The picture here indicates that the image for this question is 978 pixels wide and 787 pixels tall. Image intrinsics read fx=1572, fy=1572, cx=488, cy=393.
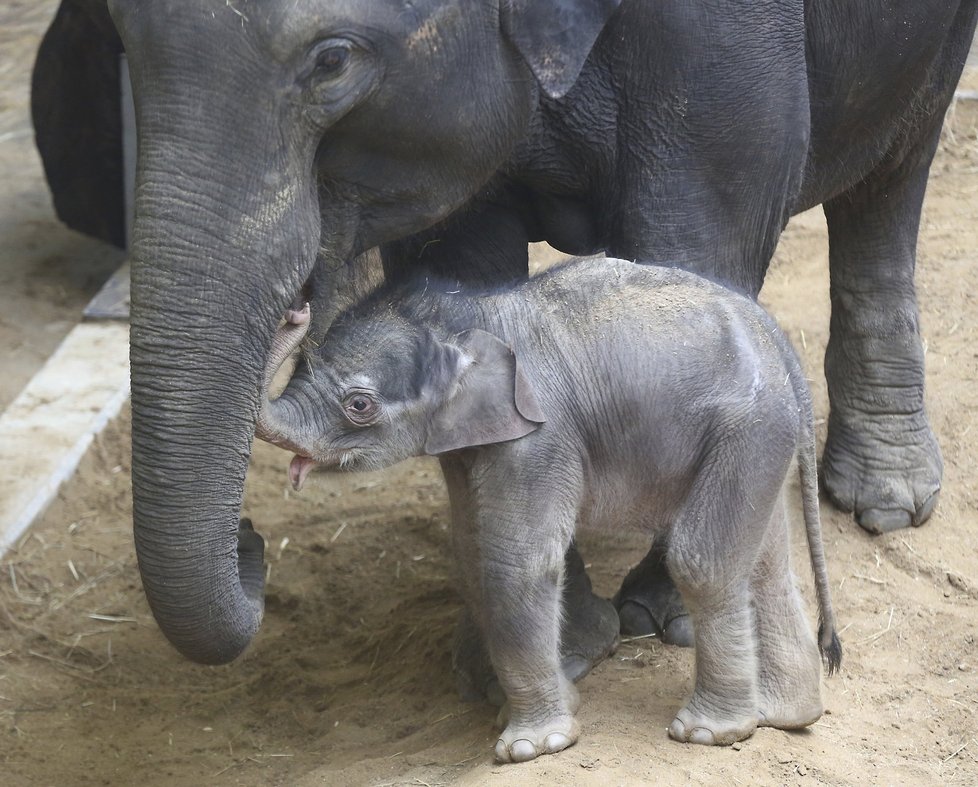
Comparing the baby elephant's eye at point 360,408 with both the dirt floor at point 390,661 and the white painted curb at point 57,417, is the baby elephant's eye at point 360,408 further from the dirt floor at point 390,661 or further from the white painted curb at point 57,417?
the white painted curb at point 57,417

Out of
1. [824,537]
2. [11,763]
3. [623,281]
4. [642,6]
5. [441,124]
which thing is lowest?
[11,763]

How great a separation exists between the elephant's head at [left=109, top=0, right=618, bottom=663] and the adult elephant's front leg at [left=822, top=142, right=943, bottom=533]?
8.23ft

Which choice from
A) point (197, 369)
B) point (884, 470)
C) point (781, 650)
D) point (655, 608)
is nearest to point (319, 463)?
point (197, 369)

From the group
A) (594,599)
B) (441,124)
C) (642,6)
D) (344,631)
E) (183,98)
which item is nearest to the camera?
(183,98)

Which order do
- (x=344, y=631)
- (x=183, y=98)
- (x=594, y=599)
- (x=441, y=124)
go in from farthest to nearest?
(x=344, y=631) < (x=594, y=599) < (x=441, y=124) < (x=183, y=98)

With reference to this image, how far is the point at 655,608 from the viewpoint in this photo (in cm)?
456

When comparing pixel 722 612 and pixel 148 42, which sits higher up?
pixel 148 42

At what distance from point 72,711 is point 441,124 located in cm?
237

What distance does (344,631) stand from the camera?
5250mm

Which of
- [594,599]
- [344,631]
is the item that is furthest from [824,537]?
[344,631]

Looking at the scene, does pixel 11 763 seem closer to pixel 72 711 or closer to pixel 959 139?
pixel 72 711

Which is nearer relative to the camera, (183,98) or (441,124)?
(183,98)

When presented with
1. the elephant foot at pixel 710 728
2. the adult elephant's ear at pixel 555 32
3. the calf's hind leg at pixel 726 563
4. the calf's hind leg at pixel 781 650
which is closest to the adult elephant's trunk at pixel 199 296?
the adult elephant's ear at pixel 555 32

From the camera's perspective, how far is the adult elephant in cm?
321
